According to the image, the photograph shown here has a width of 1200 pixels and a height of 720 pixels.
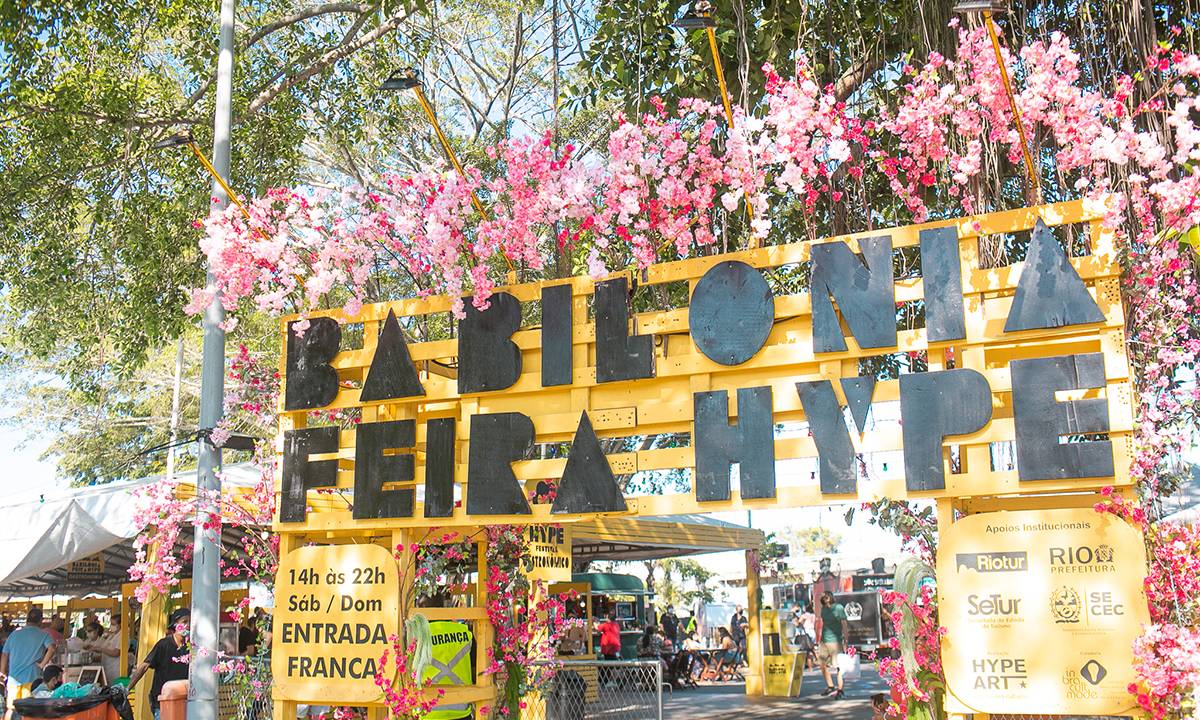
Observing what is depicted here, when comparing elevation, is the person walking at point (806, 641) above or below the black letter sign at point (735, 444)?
below

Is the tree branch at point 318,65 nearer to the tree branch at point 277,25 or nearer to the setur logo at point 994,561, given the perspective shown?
the tree branch at point 277,25

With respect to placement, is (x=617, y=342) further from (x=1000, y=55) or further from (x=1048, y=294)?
(x=1000, y=55)

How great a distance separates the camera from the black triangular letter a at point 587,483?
5.92 meters

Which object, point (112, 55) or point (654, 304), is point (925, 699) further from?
point (112, 55)

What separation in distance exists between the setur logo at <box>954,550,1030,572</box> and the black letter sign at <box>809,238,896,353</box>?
3.61ft

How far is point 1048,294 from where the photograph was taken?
203 inches

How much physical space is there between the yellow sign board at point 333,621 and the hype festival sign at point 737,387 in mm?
250

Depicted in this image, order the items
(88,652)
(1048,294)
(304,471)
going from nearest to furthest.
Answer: (1048,294)
(304,471)
(88,652)

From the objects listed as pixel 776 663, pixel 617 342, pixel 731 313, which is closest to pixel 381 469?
pixel 617 342

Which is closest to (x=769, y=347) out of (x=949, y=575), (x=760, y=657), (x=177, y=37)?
(x=949, y=575)

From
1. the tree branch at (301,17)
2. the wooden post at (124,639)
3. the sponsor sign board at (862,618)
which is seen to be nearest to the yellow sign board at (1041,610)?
the tree branch at (301,17)

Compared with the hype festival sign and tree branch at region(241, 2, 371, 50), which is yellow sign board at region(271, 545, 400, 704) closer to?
the hype festival sign

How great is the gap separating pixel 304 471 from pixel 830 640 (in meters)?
10.9

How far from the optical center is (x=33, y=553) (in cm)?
945
